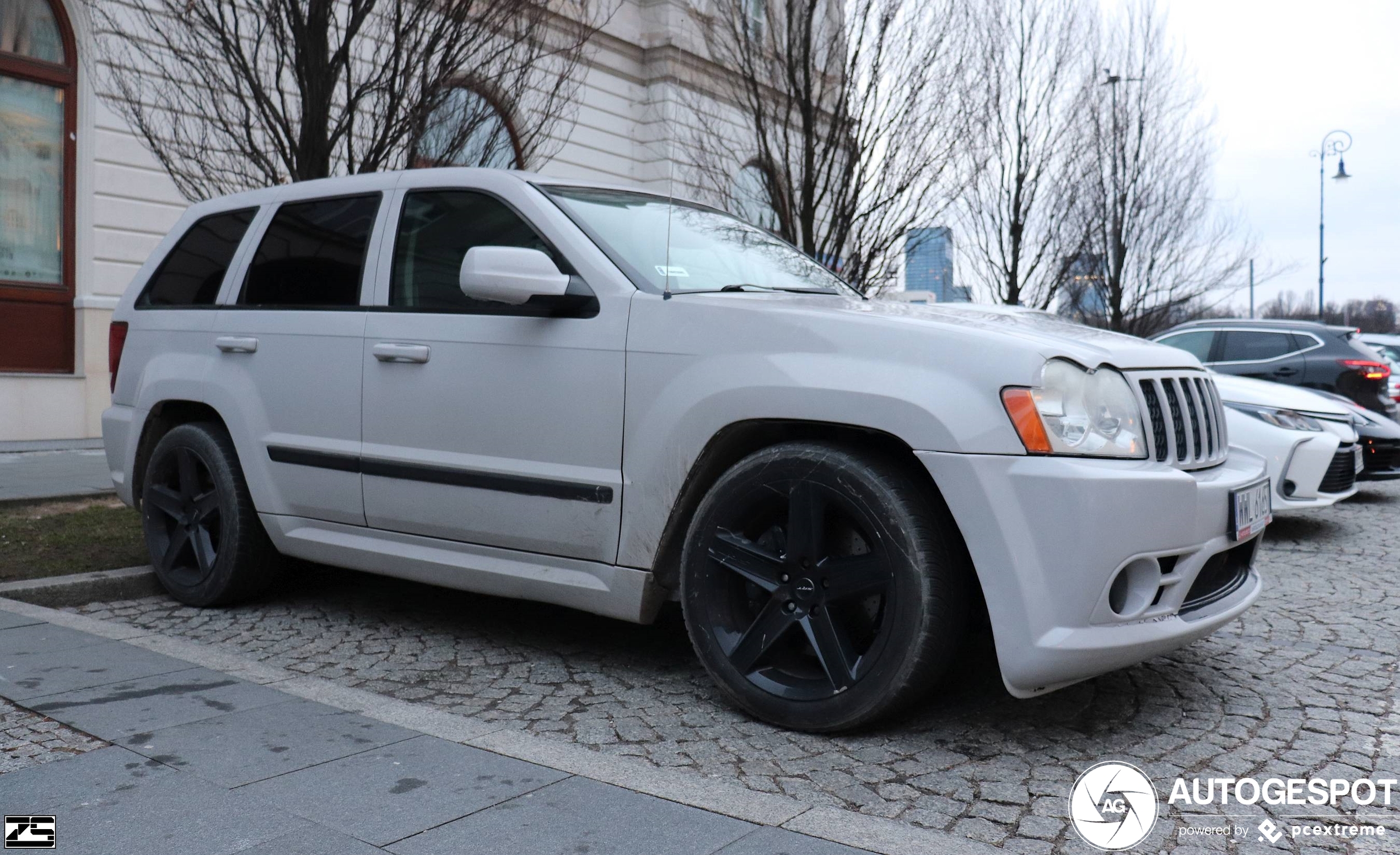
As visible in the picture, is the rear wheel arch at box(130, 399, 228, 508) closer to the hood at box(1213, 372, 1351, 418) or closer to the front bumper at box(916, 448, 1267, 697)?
the front bumper at box(916, 448, 1267, 697)

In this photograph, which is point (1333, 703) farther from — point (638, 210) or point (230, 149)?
point (230, 149)

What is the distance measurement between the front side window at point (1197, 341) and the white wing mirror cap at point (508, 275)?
9.20 meters

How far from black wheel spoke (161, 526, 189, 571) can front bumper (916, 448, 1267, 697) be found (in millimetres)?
3348

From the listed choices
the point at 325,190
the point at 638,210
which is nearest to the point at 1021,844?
the point at 638,210

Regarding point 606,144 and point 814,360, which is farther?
point 606,144

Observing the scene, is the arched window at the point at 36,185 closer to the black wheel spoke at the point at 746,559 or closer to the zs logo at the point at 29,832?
the zs logo at the point at 29,832

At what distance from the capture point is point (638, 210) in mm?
4262

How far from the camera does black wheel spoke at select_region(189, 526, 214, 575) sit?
15.8 feet

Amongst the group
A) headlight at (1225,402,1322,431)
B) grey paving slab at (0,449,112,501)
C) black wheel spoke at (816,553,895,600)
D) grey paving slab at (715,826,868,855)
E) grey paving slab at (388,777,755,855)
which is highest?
headlight at (1225,402,1322,431)

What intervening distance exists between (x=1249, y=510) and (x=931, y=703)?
43.3 inches

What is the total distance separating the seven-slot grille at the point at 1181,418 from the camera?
319 centimetres

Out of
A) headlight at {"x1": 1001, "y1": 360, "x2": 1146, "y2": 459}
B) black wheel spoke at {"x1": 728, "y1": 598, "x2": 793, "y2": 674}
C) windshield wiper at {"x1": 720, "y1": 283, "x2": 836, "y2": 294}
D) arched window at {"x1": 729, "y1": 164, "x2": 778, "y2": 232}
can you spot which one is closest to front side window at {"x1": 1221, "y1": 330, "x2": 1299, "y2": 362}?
arched window at {"x1": 729, "y1": 164, "x2": 778, "y2": 232}

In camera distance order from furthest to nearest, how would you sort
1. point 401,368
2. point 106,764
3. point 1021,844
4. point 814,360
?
1. point 401,368
2. point 814,360
3. point 106,764
4. point 1021,844

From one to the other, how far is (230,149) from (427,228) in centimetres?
491
